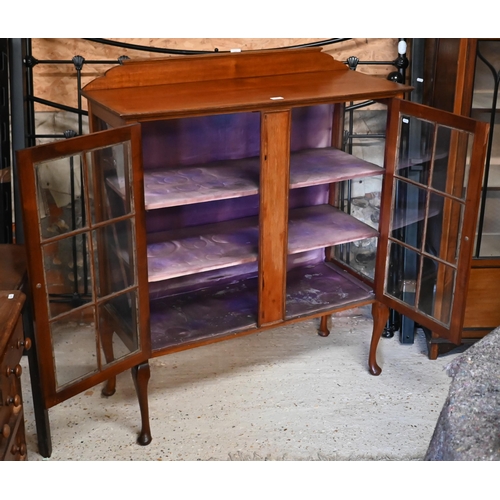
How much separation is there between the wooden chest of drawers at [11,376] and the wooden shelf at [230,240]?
0.75 metres

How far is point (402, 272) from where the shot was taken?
3504 millimetres

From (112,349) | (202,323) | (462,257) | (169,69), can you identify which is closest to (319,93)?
(169,69)

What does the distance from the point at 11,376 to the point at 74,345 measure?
1.51 feet

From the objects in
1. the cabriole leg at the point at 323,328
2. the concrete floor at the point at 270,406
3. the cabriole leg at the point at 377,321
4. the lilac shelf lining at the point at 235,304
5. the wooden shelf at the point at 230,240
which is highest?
the wooden shelf at the point at 230,240

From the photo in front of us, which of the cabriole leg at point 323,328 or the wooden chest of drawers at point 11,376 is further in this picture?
the cabriole leg at point 323,328

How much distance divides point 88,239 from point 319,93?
104cm

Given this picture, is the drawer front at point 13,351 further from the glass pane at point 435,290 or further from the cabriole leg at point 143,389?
the glass pane at point 435,290

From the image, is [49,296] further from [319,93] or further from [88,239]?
[319,93]

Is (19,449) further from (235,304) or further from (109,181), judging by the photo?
(235,304)

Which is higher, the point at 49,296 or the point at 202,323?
the point at 49,296

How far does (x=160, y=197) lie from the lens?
8.82 ft

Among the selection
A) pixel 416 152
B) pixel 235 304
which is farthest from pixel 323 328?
pixel 416 152

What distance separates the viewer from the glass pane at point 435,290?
304 cm

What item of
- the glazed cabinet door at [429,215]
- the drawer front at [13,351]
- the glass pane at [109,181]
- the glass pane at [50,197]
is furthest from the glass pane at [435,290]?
the drawer front at [13,351]
